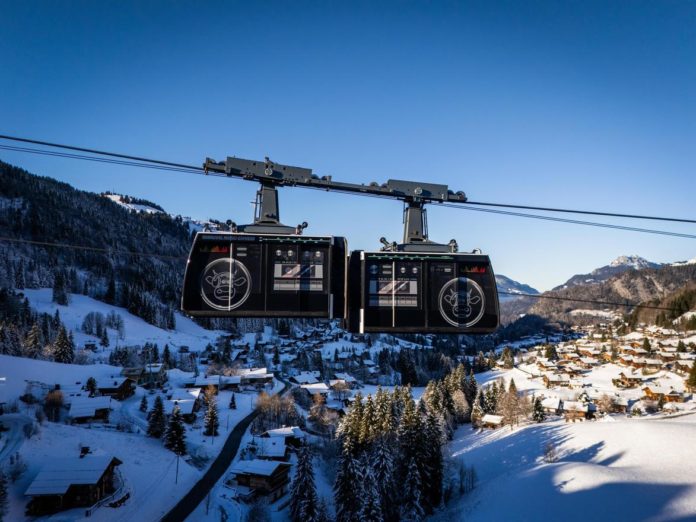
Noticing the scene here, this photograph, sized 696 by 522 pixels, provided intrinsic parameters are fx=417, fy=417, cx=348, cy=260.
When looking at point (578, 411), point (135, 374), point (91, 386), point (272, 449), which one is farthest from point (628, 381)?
point (91, 386)

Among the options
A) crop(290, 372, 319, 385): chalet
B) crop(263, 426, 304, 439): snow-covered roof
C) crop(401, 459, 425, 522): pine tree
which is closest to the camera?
crop(401, 459, 425, 522): pine tree

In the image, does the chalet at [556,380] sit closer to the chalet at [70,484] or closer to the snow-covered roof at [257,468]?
the snow-covered roof at [257,468]

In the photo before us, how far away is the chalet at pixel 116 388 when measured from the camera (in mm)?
60094

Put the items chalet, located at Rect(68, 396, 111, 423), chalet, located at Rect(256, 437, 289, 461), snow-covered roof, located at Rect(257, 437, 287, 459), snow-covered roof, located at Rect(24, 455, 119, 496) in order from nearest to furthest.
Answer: snow-covered roof, located at Rect(24, 455, 119, 496), chalet, located at Rect(256, 437, 289, 461), snow-covered roof, located at Rect(257, 437, 287, 459), chalet, located at Rect(68, 396, 111, 423)

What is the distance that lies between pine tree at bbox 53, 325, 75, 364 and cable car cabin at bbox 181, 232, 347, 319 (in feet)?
284

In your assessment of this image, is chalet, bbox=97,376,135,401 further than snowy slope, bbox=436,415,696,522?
Yes

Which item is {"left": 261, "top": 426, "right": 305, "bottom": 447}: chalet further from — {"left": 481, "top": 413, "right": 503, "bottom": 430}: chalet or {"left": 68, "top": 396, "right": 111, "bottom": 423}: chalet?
{"left": 481, "top": 413, "right": 503, "bottom": 430}: chalet

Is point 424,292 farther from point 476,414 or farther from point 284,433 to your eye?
point 476,414

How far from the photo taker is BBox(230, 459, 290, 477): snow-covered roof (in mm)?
38125

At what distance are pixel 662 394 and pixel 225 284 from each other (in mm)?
91118

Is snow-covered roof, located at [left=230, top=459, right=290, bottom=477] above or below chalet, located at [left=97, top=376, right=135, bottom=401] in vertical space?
below

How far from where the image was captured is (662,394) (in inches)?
2945

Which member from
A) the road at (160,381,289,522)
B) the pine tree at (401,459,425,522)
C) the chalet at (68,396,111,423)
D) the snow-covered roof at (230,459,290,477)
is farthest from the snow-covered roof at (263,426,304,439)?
the chalet at (68,396,111,423)

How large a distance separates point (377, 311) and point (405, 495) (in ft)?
113
